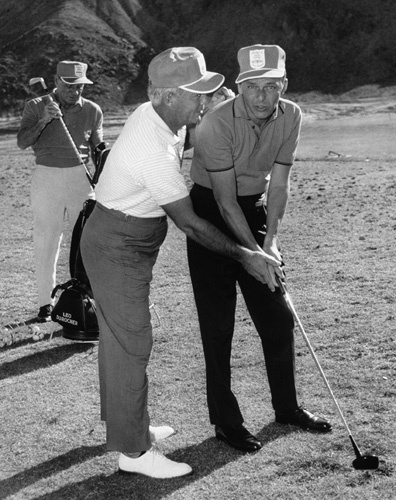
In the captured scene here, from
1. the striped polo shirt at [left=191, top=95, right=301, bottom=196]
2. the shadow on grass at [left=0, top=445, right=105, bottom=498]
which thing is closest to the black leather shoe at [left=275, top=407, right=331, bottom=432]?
the shadow on grass at [left=0, top=445, right=105, bottom=498]

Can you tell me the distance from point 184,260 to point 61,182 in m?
2.32

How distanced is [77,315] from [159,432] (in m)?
1.48

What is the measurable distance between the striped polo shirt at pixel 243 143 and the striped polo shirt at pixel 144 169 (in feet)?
1.07

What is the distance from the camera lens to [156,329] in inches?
250

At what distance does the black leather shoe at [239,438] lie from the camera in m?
4.23

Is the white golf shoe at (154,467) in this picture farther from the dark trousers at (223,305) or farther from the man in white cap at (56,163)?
the man in white cap at (56,163)

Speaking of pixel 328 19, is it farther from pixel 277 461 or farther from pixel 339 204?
pixel 277 461

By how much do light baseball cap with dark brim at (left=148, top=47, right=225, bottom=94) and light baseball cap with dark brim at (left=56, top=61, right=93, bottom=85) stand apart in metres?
2.70

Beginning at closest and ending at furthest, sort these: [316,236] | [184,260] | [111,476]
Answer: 1. [111,476]
2. [184,260]
3. [316,236]

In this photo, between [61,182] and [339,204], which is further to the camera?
[339,204]

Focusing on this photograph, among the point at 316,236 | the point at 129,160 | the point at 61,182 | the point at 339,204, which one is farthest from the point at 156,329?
the point at 339,204

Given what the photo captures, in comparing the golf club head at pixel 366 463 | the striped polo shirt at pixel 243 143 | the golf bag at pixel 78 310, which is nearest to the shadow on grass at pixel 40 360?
the golf bag at pixel 78 310

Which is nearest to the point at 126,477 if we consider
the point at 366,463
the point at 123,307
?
the point at 123,307

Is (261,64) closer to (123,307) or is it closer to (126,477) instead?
(123,307)
